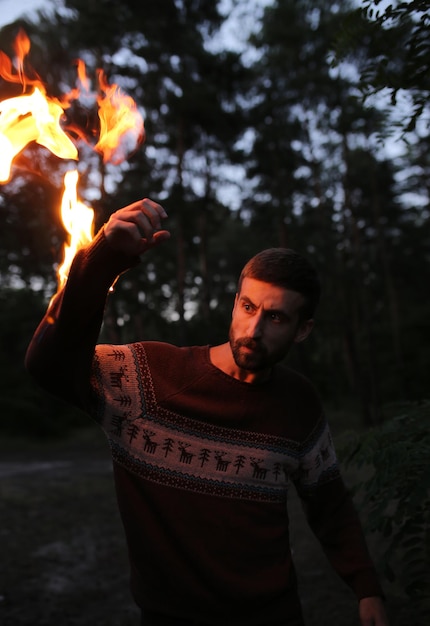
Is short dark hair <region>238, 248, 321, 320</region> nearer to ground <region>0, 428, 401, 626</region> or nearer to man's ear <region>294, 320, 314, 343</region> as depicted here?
man's ear <region>294, 320, 314, 343</region>

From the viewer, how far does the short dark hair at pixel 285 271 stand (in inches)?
93.1

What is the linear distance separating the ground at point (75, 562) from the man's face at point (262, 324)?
3.03 meters

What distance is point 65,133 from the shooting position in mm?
2490

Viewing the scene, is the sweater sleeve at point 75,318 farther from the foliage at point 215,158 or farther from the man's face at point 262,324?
the foliage at point 215,158

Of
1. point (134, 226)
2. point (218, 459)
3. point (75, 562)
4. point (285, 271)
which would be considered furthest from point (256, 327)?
point (75, 562)

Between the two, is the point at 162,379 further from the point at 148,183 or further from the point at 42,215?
the point at 148,183

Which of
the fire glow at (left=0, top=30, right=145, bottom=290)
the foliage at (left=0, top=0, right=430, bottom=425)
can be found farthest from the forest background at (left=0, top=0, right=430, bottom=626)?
the fire glow at (left=0, top=30, right=145, bottom=290)

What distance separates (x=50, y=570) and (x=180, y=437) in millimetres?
5472

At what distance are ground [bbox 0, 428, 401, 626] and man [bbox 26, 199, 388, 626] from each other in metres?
2.54

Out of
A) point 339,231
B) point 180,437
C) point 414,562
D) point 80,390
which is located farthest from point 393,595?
point 339,231

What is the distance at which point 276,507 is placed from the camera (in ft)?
7.73

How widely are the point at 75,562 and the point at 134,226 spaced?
6.41 metres

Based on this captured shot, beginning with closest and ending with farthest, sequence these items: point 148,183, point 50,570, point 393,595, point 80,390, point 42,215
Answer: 1. point 80,390
2. point 393,595
3. point 50,570
4. point 42,215
5. point 148,183

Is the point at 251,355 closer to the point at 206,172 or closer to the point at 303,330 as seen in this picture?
the point at 303,330
